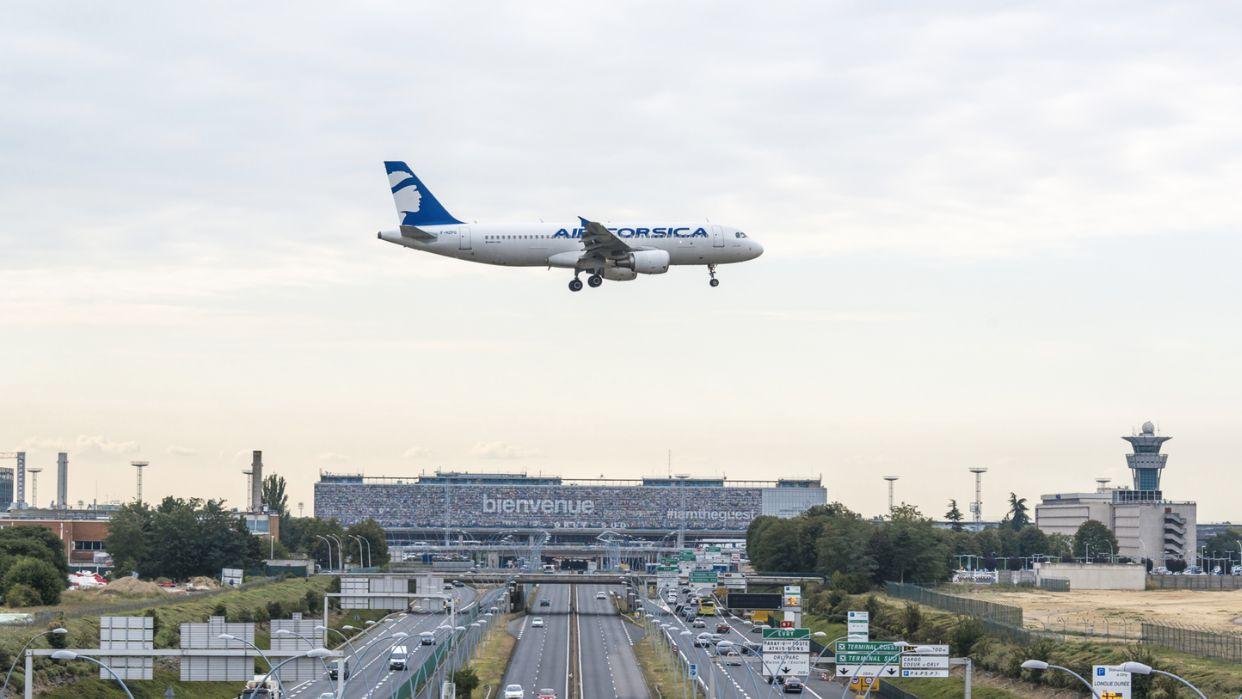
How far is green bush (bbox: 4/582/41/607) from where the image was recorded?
474 ft

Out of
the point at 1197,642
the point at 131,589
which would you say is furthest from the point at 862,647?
the point at 131,589

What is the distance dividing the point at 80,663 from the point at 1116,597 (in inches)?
5097

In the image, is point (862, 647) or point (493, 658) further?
point (493, 658)

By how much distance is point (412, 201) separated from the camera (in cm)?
10894

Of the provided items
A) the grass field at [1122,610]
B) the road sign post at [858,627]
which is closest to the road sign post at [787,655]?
the road sign post at [858,627]

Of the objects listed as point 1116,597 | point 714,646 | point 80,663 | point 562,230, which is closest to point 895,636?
point 714,646

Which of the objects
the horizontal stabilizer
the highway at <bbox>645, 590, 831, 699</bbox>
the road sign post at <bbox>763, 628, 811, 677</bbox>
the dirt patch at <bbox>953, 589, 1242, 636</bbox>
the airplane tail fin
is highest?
the airplane tail fin

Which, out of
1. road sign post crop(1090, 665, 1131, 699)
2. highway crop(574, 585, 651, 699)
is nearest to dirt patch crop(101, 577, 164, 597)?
highway crop(574, 585, 651, 699)

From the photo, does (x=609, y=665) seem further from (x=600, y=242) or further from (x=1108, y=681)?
(x=1108, y=681)

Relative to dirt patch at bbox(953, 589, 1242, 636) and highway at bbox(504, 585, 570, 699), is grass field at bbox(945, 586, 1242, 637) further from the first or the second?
highway at bbox(504, 585, 570, 699)

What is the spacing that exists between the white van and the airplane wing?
51150 millimetres

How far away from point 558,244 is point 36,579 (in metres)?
75.4

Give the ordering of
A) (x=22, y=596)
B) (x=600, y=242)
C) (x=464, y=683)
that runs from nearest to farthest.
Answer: (x=600, y=242)
(x=464, y=683)
(x=22, y=596)

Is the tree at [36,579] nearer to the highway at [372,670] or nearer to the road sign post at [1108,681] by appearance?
the highway at [372,670]
